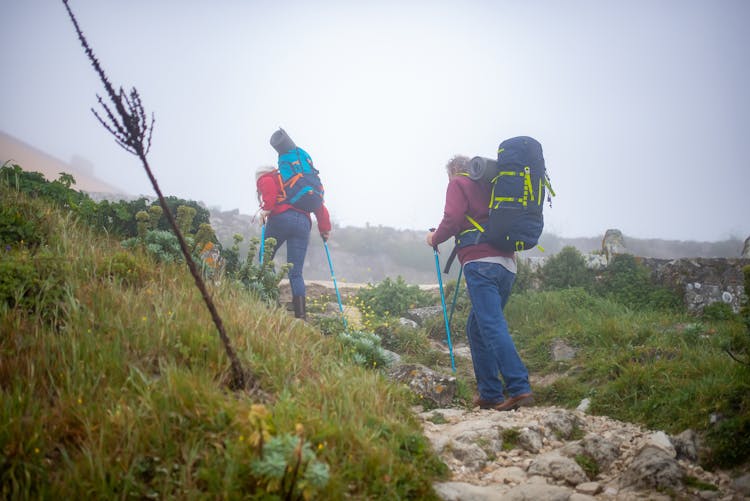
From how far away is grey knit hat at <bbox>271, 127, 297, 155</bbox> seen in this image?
771 cm

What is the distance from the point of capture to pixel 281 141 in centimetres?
772

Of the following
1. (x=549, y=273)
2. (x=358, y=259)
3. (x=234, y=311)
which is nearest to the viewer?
(x=234, y=311)

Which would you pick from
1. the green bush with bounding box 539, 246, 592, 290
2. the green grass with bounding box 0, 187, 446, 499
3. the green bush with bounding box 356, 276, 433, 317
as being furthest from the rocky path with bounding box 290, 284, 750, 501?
the green bush with bounding box 539, 246, 592, 290

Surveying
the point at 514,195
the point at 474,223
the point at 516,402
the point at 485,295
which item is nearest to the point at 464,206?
the point at 474,223

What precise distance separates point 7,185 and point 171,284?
324 cm

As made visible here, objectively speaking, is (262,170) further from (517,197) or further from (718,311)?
(718,311)

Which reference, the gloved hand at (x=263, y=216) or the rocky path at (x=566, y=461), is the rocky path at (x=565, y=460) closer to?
the rocky path at (x=566, y=461)

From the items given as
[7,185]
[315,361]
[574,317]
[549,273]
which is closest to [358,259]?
[549,273]

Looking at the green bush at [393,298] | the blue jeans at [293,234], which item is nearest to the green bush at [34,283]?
the blue jeans at [293,234]

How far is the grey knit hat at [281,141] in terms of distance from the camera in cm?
771

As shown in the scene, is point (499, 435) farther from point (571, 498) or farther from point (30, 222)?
point (30, 222)

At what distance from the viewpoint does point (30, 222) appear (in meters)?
A: 5.05

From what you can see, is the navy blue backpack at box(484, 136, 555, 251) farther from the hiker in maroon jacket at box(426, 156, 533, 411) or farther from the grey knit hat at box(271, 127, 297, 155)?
the grey knit hat at box(271, 127, 297, 155)

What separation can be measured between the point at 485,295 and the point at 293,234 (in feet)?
11.7
